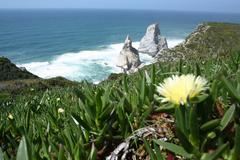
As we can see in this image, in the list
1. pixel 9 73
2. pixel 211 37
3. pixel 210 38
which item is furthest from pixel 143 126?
pixel 211 37

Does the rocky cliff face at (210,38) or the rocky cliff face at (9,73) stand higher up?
the rocky cliff face at (210,38)

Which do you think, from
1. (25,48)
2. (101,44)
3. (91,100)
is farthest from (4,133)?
(101,44)

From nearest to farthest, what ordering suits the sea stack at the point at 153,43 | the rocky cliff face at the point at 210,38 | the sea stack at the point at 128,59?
the rocky cliff face at the point at 210,38 < the sea stack at the point at 128,59 < the sea stack at the point at 153,43

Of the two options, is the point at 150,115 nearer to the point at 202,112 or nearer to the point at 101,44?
the point at 202,112

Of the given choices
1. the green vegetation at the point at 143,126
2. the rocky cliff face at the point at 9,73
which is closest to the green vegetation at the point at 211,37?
the rocky cliff face at the point at 9,73

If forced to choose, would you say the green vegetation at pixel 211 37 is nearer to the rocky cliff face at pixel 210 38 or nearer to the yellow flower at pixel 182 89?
the rocky cliff face at pixel 210 38
